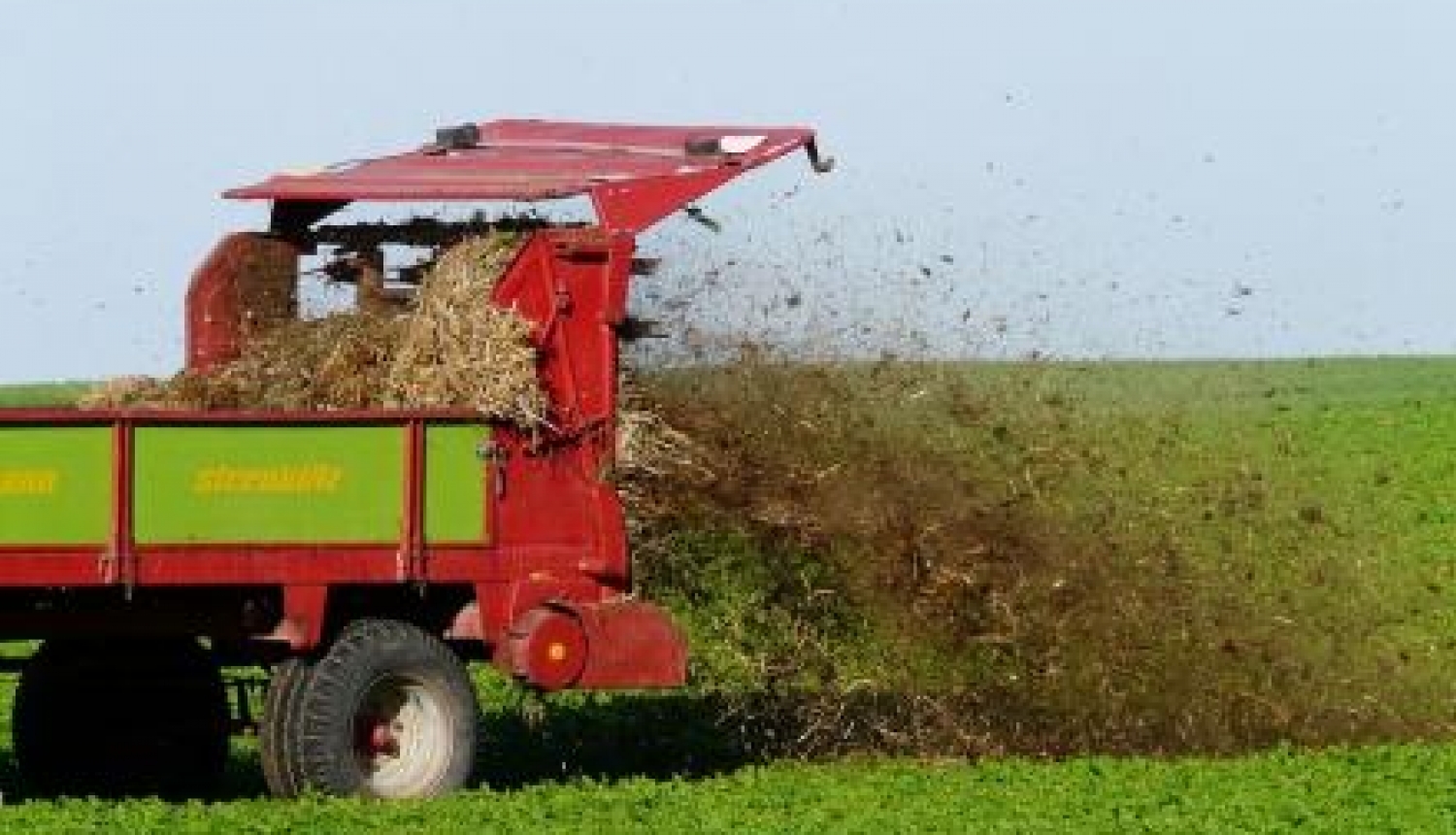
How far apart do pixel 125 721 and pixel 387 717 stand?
5.66 ft

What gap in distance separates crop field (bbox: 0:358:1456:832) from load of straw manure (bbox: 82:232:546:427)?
3.11 feet

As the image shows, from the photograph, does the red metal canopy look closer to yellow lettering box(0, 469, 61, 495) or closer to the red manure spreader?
the red manure spreader

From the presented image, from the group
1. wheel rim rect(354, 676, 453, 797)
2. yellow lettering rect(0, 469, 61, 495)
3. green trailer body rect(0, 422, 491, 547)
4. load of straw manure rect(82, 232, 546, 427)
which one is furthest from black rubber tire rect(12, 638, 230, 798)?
yellow lettering rect(0, 469, 61, 495)

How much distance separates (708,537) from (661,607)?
716 millimetres

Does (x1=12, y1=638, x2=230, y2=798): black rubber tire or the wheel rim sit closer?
the wheel rim

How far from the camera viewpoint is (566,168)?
13.9 metres

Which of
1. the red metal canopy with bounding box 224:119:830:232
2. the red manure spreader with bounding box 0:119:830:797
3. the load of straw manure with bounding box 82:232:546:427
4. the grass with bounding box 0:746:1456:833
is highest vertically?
the red metal canopy with bounding box 224:119:830:232

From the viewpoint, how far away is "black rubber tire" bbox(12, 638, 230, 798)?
45.4 feet

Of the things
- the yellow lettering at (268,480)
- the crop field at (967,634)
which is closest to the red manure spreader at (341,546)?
the yellow lettering at (268,480)

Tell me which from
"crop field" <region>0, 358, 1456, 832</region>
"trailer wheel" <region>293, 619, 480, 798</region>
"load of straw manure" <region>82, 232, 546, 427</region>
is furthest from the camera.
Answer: "crop field" <region>0, 358, 1456, 832</region>

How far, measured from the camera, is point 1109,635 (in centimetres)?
1500

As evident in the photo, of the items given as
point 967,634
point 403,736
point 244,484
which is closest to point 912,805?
point 403,736

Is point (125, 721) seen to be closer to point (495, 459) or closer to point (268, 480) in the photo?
point (268, 480)

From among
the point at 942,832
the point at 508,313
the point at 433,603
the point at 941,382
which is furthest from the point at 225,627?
the point at 941,382
